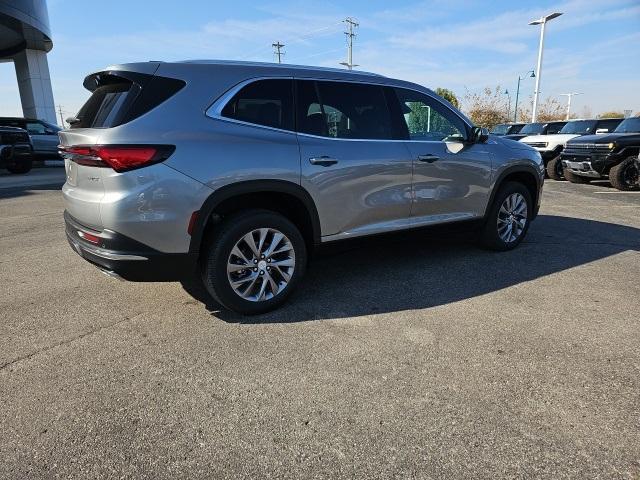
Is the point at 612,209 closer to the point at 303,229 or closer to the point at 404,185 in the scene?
the point at 404,185


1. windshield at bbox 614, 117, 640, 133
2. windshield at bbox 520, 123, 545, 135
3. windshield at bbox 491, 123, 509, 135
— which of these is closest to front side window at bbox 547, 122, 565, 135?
windshield at bbox 520, 123, 545, 135

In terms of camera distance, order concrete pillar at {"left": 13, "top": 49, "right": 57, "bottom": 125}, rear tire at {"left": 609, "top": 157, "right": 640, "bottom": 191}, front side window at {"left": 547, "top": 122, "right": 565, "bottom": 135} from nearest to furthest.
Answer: rear tire at {"left": 609, "top": 157, "right": 640, "bottom": 191}
front side window at {"left": 547, "top": 122, "right": 565, "bottom": 135}
concrete pillar at {"left": 13, "top": 49, "right": 57, "bottom": 125}

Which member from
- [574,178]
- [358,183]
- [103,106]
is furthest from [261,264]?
[574,178]

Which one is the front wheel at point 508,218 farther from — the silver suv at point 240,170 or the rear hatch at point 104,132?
the rear hatch at point 104,132

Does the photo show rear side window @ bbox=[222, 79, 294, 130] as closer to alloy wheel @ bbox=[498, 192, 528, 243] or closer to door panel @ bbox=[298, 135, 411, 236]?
door panel @ bbox=[298, 135, 411, 236]

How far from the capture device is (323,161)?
145 inches

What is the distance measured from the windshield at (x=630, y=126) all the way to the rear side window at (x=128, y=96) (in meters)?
12.7

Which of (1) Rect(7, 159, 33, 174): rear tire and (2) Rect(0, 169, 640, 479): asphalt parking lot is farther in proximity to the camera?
(1) Rect(7, 159, 33, 174): rear tire

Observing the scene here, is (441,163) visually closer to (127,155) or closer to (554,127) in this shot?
(127,155)

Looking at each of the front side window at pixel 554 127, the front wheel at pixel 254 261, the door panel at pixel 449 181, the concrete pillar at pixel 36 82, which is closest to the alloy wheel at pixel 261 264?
the front wheel at pixel 254 261

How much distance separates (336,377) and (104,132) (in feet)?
7.00

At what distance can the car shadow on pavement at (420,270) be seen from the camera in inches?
150

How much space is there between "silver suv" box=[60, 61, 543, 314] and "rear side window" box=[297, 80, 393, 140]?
0.01 meters

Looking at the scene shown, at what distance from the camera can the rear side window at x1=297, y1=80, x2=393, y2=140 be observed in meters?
3.76
